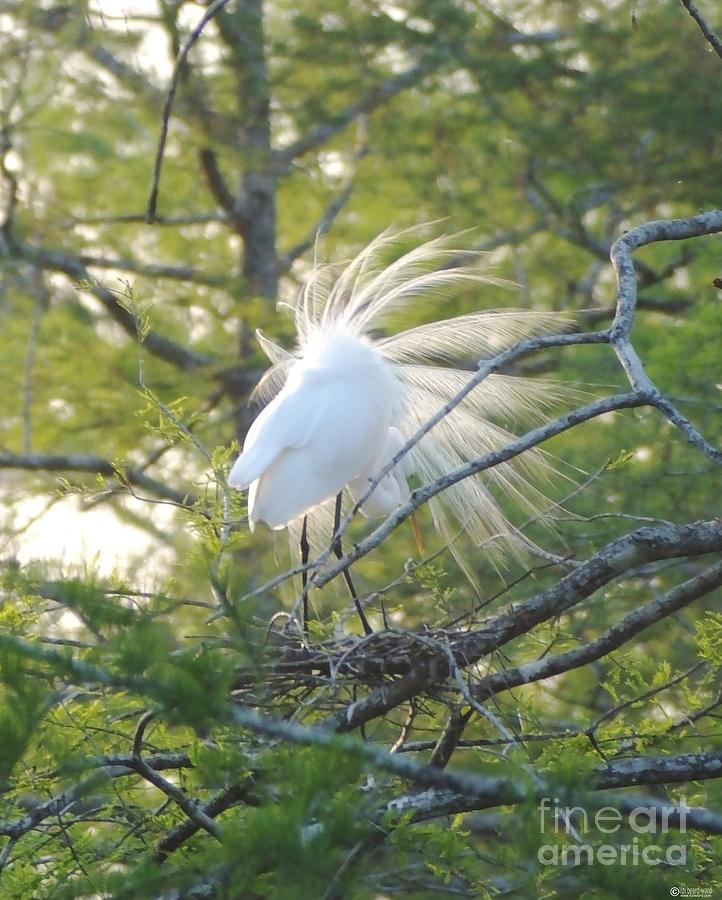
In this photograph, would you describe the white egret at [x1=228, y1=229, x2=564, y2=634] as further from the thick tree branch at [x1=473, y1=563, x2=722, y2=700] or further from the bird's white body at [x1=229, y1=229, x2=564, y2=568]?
the thick tree branch at [x1=473, y1=563, x2=722, y2=700]

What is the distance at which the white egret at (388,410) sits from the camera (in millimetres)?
3875

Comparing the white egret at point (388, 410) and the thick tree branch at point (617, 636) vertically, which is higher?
the white egret at point (388, 410)

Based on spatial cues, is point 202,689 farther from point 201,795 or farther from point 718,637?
point 718,637

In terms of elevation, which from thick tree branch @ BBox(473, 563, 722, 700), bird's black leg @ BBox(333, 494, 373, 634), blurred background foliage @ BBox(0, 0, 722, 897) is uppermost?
blurred background foliage @ BBox(0, 0, 722, 897)

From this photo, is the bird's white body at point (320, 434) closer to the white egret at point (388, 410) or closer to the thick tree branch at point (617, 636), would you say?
the white egret at point (388, 410)

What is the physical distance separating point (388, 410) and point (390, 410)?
0.06ft

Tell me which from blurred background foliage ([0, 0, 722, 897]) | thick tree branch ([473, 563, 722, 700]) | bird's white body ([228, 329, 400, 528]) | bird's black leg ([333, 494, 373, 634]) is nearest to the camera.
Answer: thick tree branch ([473, 563, 722, 700])

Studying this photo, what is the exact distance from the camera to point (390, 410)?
14.3ft

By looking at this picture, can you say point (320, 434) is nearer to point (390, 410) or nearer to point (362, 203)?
point (390, 410)

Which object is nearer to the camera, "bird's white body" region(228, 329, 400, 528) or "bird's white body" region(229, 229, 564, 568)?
"bird's white body" region(229, 229, 564, 568)

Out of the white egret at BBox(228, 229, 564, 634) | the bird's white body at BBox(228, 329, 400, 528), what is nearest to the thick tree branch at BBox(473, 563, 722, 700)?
the white egret at BBox(228, 229, 564, 634)

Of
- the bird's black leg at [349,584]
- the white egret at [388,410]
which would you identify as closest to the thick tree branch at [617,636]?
the bird's black leg at [349,584]

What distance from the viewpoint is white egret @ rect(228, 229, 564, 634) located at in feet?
12.7

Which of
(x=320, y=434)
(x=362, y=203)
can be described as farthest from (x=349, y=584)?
(x=362, y=203)
